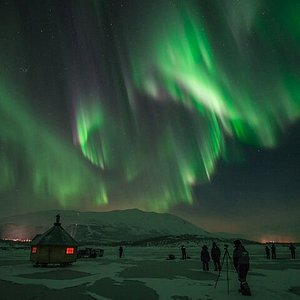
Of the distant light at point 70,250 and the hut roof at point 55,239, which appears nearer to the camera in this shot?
the hut roof at point 55,239

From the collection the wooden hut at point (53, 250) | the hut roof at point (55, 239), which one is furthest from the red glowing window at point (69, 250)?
the hut roof at point (55, 239)

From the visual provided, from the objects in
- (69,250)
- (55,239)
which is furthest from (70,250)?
(55,239)

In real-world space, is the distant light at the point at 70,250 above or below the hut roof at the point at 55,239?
below

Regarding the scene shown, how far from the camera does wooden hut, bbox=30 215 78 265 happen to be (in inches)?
1164

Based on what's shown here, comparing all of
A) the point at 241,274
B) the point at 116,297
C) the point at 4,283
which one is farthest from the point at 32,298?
the point at 241,274

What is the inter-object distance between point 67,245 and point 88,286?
56.9ft

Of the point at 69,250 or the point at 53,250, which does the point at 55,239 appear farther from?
the point at 69,250

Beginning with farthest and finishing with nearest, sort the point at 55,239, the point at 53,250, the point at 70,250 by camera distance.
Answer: the point at 70,250 < the point at 55,239 < the point at 53,250

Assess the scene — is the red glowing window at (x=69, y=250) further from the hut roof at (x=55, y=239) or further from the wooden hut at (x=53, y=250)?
the hut roof at (x=55, y=239)

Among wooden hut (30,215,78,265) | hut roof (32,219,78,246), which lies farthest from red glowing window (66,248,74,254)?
hut roof (32,219,78,246)

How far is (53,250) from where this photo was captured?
30000mm

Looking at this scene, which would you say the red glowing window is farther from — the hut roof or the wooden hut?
the hut roof

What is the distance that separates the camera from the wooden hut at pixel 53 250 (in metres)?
29.6

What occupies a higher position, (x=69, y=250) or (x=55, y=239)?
(x=55, y=239)
